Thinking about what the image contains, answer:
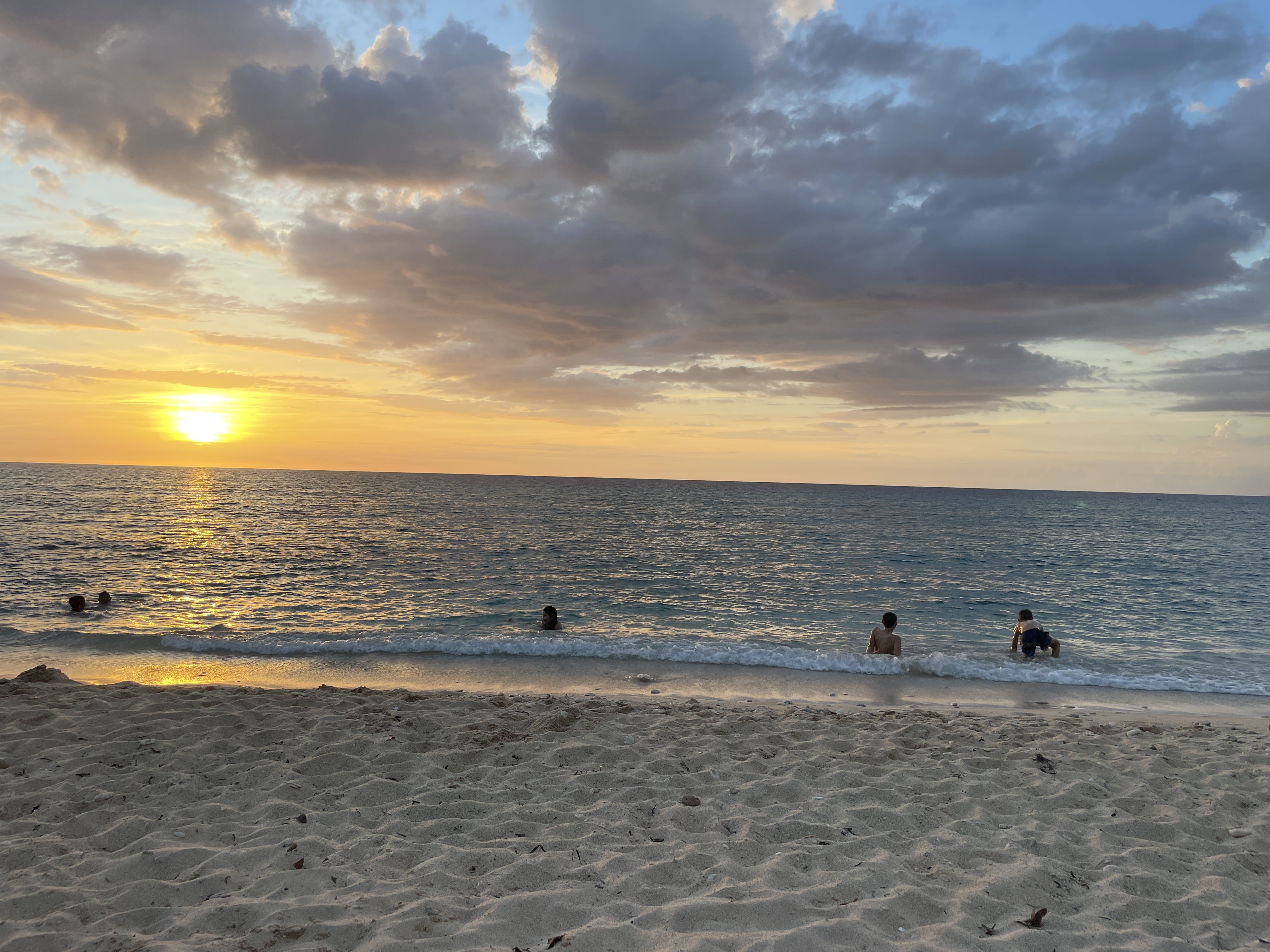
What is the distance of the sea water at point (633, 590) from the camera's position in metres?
14.1

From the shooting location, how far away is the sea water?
1414cm

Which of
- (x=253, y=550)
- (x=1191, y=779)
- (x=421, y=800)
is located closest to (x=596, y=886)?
(x=421, y=800)

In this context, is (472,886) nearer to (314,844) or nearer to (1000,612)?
(314,844)

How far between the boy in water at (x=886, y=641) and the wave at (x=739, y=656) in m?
0.25

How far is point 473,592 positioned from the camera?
840 inches

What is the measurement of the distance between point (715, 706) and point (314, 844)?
6.07 m

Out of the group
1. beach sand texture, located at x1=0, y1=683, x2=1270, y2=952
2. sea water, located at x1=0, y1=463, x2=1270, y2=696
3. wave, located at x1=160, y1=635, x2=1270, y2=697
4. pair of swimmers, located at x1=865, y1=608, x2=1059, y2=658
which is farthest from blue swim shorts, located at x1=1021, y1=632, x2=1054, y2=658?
beach sand texture, located at x1=0, y1=683, x2=1270, y2=952

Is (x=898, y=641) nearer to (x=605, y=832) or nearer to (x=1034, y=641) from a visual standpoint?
(x=1034, y=641)

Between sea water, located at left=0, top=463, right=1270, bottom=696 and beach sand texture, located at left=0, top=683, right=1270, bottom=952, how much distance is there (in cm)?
581

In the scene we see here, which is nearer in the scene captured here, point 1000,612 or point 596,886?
point 596,886

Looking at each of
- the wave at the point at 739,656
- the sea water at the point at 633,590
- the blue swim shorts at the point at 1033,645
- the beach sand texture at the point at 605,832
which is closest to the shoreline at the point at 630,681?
the wave at the point at 739,656

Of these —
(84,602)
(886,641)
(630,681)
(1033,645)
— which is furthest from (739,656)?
(84,602)

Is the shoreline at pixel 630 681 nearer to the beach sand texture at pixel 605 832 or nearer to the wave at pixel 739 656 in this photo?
the wave at pixel 739 656

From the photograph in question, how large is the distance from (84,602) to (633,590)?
1560 centimetres
